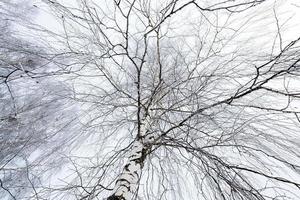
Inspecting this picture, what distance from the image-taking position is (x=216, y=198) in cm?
282

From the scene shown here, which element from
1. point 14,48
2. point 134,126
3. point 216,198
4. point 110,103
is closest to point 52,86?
point 14,48

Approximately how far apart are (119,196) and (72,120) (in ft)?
4.77

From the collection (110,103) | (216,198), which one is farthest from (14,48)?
(216,198)

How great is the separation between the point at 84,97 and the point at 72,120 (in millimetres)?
309

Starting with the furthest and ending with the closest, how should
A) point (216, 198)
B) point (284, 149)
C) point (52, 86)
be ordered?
point (52, 86)
point (284, 149)
point (216, 198)

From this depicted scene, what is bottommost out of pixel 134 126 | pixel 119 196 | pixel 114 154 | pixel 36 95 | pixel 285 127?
pixel 119 196

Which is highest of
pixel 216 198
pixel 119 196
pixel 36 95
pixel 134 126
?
pixel 36 95

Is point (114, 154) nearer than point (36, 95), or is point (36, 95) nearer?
point (114, 154)

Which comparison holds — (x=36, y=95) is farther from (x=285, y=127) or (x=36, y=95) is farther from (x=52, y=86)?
(x=285, y=127)

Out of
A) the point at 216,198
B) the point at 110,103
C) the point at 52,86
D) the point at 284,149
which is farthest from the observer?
the point at 52,86

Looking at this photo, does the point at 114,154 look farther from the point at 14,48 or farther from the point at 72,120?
the point at 14,48

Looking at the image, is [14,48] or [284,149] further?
[14,48]

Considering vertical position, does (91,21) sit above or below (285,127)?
above

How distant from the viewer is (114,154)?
3.11 meters
